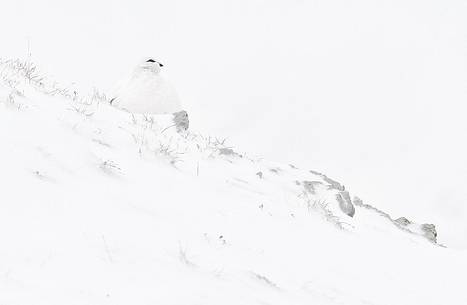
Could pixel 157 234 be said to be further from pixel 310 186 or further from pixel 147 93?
pixel 147 93

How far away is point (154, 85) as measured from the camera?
1120 centimetres

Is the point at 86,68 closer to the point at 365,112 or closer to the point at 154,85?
the point at 365,112

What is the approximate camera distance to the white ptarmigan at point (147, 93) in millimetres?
10923

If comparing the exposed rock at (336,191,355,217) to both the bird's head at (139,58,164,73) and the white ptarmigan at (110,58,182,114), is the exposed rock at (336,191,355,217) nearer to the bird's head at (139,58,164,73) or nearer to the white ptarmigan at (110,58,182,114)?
the white ptarmigan at (110,58,182,114)

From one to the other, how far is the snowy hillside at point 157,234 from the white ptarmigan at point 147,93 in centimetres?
371

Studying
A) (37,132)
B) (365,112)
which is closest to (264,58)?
(365,112)

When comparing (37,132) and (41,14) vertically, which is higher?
(41,14)

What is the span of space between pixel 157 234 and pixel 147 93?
7335 mm

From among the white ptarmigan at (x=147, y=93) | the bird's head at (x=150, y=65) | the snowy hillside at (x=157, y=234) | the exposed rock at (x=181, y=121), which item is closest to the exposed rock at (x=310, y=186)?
the snowy hillside at (x=157, y=234)

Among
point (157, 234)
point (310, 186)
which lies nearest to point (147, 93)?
point (310, 186)

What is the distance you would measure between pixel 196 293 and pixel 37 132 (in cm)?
240

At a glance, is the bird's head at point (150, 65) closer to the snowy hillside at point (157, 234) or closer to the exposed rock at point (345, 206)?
the snowy hillside at point (157, 234)

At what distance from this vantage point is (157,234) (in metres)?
4.09

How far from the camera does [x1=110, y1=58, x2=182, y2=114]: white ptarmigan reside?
10923mm
